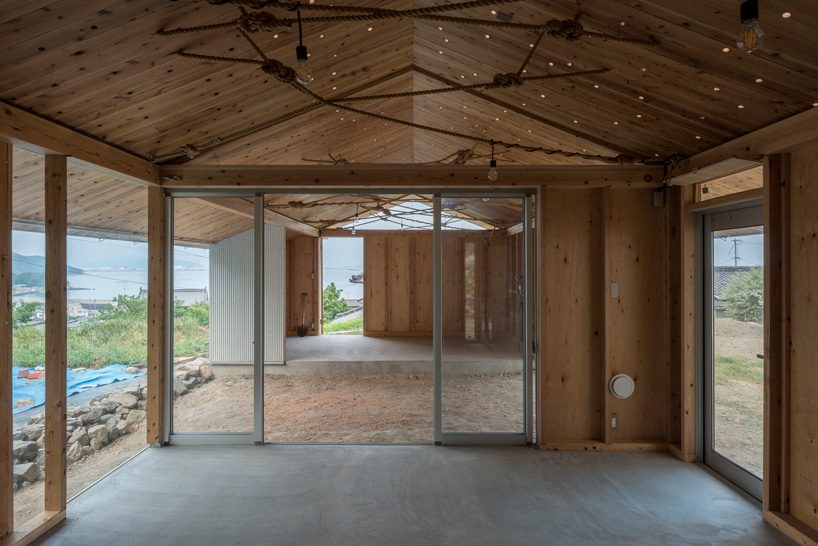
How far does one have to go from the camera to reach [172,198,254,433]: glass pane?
4.50 m

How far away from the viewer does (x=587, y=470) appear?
12.5 feet

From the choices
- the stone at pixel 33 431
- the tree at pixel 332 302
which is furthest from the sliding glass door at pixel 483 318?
the tree at pixel 332 302

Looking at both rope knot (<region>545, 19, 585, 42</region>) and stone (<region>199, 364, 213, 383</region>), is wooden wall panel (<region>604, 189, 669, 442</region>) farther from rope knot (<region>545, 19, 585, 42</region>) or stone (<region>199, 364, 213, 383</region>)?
stone (<region>199, 364, 213, 383</region>)

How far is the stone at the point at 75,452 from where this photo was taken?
4359mm

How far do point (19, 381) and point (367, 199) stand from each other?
A: 5512 mm

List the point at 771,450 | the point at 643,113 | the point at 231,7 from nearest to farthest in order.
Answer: the point at 231,7, the point at 771,450, the point at 643,113

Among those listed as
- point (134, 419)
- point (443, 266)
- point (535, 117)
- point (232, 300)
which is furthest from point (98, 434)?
point (535, 117)

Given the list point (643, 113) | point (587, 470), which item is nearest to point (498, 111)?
point (643, 113)

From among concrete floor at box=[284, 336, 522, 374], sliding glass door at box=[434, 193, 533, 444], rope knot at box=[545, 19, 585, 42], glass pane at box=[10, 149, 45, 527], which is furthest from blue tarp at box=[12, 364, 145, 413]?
rope knot at box=[545, 19, 585, 42]

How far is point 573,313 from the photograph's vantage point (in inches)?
169

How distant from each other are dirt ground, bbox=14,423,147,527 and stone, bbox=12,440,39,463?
23 cm

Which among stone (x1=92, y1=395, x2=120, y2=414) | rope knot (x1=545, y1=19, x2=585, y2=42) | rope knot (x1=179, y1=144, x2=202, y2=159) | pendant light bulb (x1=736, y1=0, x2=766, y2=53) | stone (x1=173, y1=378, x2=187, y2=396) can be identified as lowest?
stone (x1=92, y1=395, x2=120, y2=414)

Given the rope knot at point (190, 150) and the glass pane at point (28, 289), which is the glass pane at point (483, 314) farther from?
the glass pane at point (28, 289)

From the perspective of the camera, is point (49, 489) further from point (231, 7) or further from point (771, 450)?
point (771, 450)
